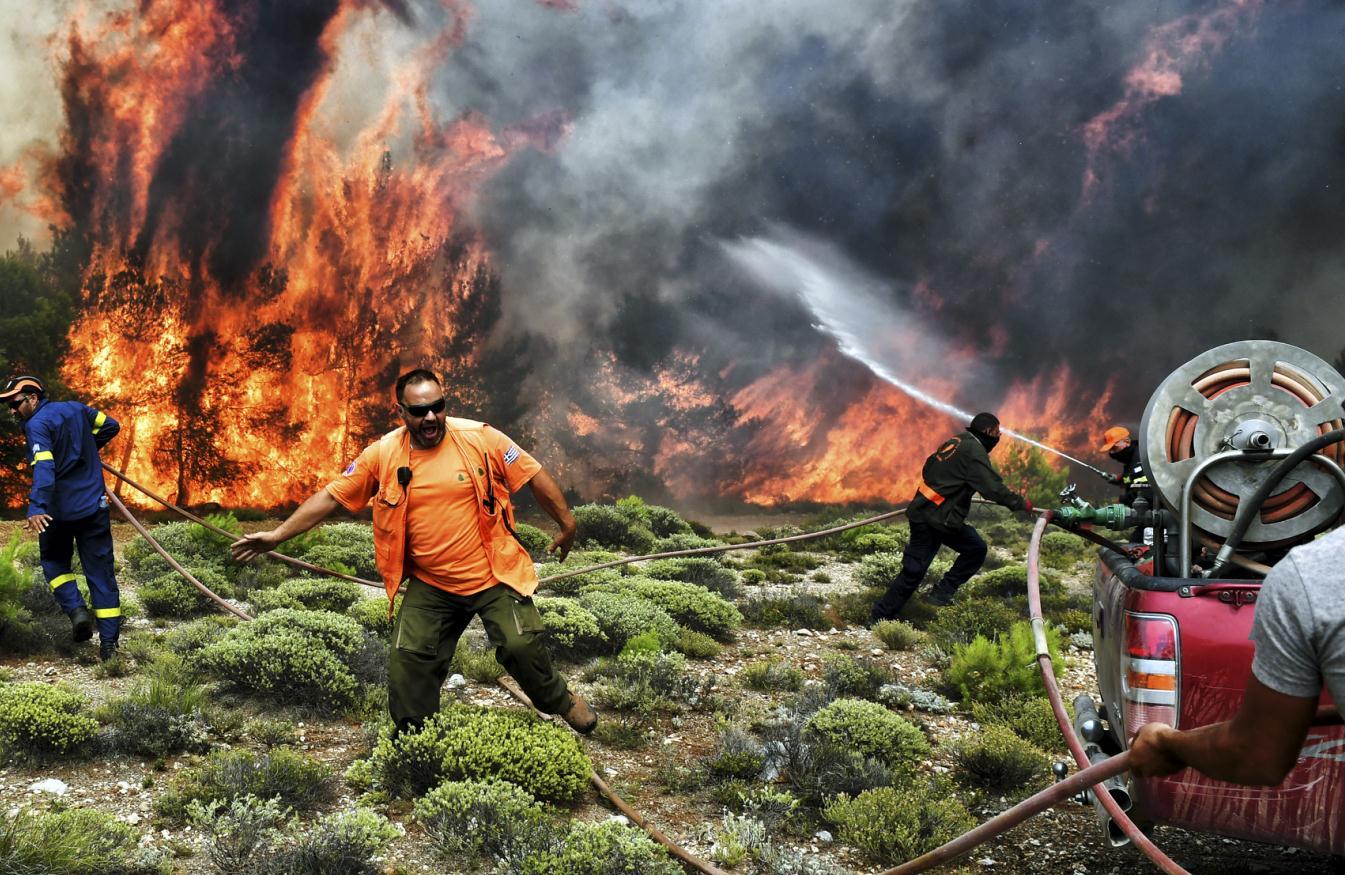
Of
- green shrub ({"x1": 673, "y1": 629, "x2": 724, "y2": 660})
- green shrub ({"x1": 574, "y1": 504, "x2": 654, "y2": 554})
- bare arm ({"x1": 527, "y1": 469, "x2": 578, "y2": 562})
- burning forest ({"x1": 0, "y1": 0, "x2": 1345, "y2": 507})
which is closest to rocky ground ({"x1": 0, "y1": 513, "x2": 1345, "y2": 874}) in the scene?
green shrub ({"x1": 673, "y1": 629, "x2": 724, "y2": 660})

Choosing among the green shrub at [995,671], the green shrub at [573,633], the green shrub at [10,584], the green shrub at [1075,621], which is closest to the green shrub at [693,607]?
the green shrub at [573,633]

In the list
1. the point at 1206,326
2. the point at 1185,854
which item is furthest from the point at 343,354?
the point at 1206,326

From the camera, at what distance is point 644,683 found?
258 inches

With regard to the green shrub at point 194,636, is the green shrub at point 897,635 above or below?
above

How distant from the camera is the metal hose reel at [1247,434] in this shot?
3432mm

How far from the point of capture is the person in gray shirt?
154 centimetres

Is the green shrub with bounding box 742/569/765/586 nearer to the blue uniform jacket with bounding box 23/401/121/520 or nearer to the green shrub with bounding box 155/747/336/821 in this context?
the blue uniform jacket with bounding box 23/401/121/520

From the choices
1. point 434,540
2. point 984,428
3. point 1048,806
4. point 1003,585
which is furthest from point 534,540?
point 1048,806

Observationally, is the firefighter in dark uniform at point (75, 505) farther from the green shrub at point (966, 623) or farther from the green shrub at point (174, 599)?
the green shrub at point (966, 623)

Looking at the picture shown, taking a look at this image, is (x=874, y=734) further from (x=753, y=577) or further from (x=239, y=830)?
(x=753, y=577)

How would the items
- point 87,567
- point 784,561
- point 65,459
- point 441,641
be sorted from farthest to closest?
point 784,561
point 87,567
point 65,459
point 441,641

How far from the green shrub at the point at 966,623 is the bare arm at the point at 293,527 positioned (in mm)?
5898

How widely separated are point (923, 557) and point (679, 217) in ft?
80.6

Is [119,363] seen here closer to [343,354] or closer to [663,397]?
[343,354]
